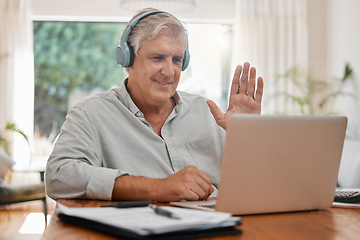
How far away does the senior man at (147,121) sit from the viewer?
139cm

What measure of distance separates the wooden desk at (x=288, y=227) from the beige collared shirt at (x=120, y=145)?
0.94 feet

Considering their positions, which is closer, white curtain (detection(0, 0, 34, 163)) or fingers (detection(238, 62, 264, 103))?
fingers (detection(238, 62, 264, 103))

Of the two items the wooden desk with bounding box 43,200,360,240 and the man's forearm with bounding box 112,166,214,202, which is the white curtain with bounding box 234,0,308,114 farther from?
the wooden desk with bounding box 43,200,360,240

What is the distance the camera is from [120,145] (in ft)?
5.07

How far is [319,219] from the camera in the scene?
3.33ft

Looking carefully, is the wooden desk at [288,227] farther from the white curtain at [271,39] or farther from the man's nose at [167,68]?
the white curtain at [271,39]

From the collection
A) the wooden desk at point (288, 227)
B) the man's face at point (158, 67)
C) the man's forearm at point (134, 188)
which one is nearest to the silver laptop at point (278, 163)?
the wooden desk at point (288, 227)

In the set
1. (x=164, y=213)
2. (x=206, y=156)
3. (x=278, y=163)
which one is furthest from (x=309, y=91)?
(x=164, y=213)

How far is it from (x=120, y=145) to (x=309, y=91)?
12.4ft

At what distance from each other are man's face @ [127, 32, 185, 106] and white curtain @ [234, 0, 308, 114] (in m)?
3.51

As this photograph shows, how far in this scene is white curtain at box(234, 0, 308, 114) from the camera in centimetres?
509

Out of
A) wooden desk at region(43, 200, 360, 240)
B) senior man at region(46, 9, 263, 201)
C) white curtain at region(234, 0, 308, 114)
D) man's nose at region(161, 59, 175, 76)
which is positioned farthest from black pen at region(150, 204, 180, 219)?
white curtain at region(234, 0, 308, 114)

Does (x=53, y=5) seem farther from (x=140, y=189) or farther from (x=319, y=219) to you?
(x=319, y=219)

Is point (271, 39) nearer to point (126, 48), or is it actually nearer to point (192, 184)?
point (126, 48)
